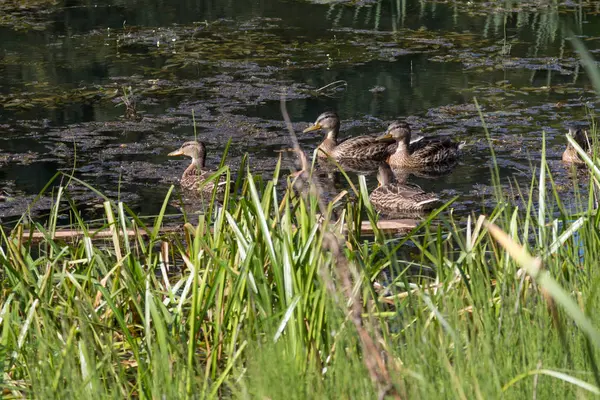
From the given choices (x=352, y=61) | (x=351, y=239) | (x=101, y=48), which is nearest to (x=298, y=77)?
(x=352, y=61)

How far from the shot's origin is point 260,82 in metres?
11.0

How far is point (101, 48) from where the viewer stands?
42.5 ft

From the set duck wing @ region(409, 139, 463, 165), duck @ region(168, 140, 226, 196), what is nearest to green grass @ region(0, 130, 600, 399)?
duck @ region(168, 140, 226, 196)

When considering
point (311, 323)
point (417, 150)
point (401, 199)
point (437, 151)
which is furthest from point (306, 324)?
point (417, 150)

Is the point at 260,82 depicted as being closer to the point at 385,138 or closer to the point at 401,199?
the point at 385,138

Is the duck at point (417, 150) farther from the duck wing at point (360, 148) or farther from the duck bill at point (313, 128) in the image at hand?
the duck bill at point (313, 128)

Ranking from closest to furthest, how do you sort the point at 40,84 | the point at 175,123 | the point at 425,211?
the point at 425,211
the point at 175,123
the point at 40,84

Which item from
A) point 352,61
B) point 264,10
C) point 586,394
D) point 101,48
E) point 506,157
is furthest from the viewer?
point 264,10

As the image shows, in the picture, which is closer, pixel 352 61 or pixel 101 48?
pixel 352 61

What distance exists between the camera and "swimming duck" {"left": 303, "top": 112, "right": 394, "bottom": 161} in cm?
929

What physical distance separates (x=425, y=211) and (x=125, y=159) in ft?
8.51

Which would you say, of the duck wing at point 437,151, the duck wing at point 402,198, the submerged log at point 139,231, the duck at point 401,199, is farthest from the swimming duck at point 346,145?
the submerged log at point 139,231

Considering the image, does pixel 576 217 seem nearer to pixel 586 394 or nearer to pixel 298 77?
pixel 586 394

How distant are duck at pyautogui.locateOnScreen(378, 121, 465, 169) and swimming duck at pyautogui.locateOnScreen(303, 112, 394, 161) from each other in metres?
0.09
